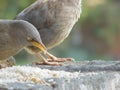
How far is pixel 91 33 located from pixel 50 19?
10310 millimetres

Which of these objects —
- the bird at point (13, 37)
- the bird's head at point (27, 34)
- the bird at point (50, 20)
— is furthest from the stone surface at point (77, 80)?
the bird at point (50, 20)

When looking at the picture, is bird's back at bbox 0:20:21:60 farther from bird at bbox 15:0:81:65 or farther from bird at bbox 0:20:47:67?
bird at bbox 15:0:81:65

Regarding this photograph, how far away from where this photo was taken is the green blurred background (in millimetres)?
15055

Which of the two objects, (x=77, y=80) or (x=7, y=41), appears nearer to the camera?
(x=77, y=80)

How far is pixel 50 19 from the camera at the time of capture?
9688 millimetres

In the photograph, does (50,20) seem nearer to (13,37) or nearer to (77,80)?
(13,37)

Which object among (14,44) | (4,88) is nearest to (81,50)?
(14,44)

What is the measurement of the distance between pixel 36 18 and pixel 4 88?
119 inches

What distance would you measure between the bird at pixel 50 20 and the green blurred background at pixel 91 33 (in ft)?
14.5

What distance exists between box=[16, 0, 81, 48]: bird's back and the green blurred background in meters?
4.41

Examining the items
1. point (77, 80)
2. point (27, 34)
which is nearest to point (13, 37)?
point (27, 34)

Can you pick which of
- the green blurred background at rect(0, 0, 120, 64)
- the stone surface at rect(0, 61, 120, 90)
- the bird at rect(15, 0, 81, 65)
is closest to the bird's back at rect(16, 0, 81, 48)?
the bird at rect(15, 0, 81, 65)

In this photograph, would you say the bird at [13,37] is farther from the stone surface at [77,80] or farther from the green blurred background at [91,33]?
the green blurred background at [91,33]

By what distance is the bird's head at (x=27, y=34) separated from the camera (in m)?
8.02
